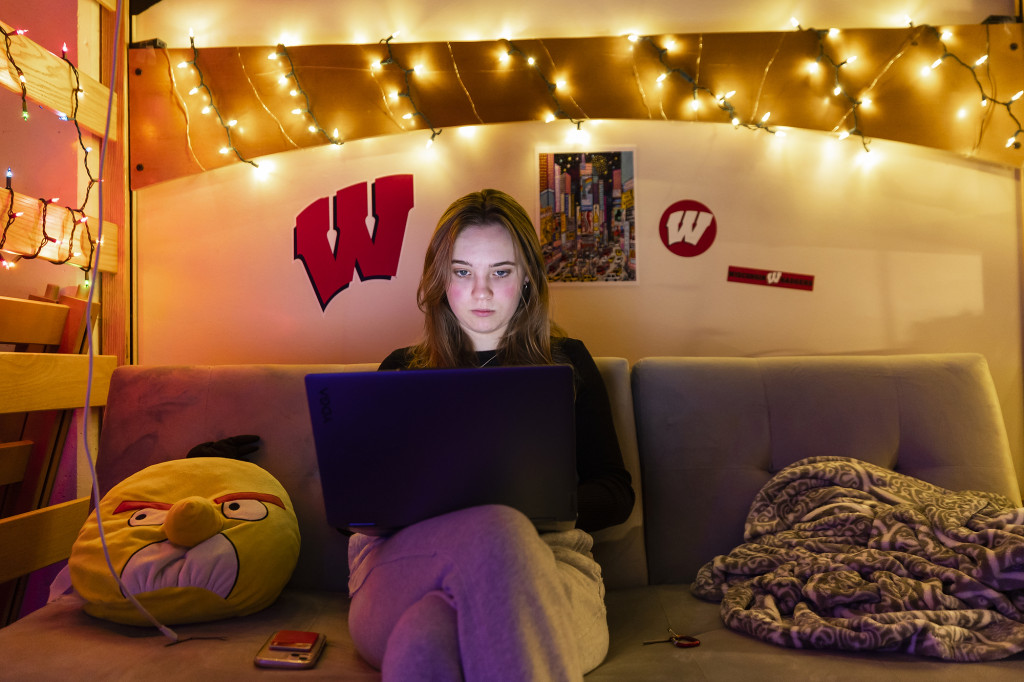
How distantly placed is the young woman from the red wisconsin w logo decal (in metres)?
0.59

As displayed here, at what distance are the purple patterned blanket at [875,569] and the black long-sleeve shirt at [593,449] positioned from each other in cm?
28

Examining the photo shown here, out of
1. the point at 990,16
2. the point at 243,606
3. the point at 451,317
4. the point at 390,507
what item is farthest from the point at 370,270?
the point at 990,16

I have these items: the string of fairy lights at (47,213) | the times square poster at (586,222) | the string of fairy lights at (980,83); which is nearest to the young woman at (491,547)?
the times square poster at (586,222)

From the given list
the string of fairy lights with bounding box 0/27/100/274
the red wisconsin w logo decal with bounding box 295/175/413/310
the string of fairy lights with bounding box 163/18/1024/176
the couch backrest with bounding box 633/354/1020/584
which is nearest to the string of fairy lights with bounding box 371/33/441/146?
the string of fairy lights with bounding box 163/18/1024/176

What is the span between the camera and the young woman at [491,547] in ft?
2.65

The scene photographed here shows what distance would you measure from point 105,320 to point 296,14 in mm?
1139

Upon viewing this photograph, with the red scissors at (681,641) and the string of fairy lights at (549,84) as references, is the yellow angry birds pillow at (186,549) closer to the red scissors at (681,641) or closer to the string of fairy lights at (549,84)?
the red scissors at (681,641)

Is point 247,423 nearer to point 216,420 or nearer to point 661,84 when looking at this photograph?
point 216,420

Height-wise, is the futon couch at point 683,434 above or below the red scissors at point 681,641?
above

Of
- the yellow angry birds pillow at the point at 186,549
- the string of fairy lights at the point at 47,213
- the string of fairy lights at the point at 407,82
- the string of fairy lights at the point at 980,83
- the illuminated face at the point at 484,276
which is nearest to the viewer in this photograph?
the yellow angry birds pillow at the point at 186,549

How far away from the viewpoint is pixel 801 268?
210cm

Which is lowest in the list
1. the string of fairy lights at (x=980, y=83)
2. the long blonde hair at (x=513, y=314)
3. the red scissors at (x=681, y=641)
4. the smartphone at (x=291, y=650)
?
the red scissors at (x=681, y=641)

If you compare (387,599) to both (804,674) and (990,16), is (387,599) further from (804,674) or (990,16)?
(990,16)

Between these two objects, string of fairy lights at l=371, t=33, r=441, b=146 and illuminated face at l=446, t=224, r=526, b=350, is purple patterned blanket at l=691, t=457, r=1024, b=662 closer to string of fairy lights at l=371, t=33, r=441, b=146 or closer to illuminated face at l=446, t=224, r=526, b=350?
illuminated face at l=446, t=224, r=526, b=350
